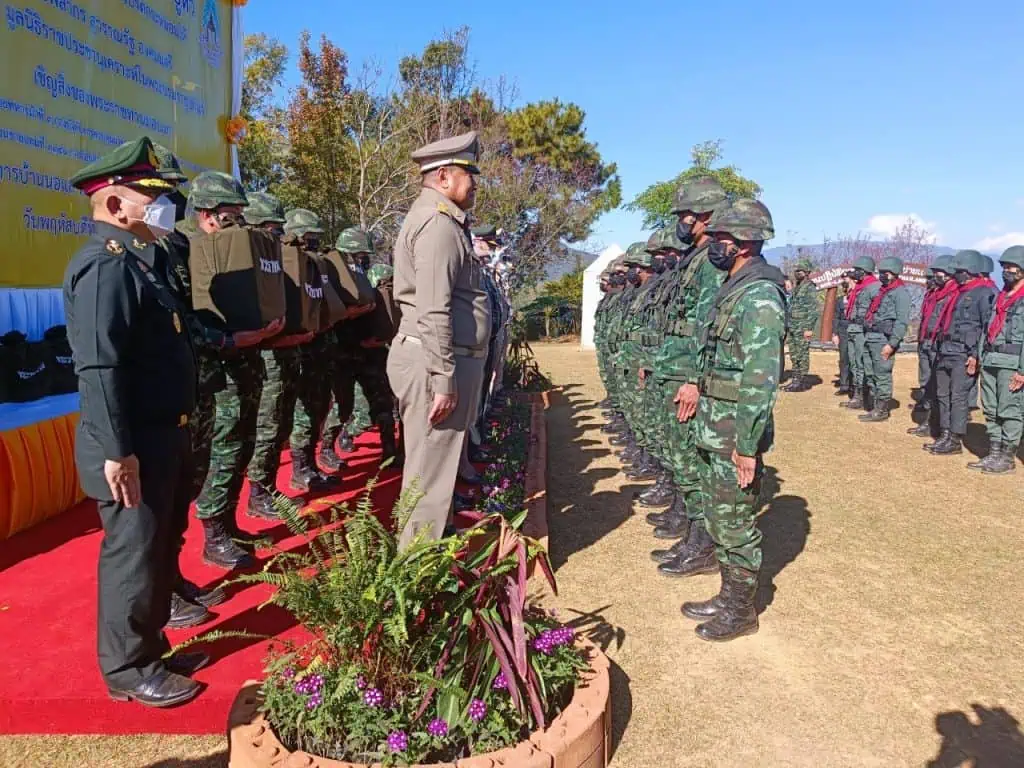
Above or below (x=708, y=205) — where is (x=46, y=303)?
below

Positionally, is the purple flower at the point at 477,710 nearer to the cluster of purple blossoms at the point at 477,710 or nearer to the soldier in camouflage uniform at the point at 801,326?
the cluster of purple blossoms at the point at 477,710

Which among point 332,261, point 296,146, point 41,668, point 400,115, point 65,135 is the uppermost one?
point 400,115

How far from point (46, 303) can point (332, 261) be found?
7.02ft

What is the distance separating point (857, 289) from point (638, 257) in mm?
6006

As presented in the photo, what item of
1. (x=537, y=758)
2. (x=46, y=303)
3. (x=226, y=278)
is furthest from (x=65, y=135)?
(x=537, y=758)

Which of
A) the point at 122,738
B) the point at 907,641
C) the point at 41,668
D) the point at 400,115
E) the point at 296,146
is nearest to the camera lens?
the point at 122,738

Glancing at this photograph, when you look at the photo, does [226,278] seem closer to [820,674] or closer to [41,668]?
[41,668]

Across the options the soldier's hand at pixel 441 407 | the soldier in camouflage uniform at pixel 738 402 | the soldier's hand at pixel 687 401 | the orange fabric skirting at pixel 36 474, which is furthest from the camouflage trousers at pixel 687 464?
the orange fabric skirting at pixel 36 474

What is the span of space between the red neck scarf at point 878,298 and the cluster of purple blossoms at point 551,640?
33.4 ft

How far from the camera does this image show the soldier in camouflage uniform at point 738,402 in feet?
11.5

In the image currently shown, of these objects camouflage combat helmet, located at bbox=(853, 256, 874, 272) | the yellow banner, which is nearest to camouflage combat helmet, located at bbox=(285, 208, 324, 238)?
the yellow banner

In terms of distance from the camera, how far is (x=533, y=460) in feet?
22.7

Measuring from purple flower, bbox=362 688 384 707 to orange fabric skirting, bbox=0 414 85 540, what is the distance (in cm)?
325

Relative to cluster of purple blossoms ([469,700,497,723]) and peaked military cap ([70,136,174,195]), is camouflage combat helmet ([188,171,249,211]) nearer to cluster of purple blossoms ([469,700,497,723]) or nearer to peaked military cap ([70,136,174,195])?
peaked military cap ([70,136,174,195])
